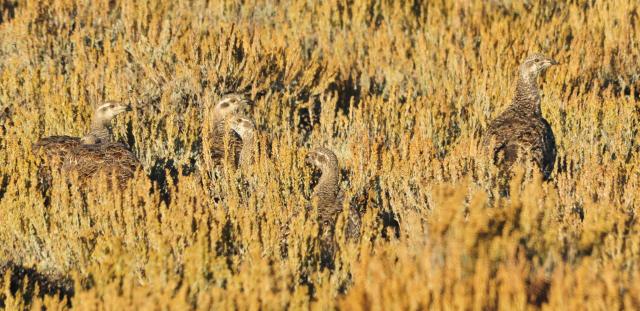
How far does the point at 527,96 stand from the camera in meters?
6.34

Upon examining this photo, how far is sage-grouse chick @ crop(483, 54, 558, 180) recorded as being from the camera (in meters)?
5.39

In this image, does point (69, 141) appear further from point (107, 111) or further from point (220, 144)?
point (220, 144)

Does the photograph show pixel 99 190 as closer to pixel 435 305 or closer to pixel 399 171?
pixel 399 171

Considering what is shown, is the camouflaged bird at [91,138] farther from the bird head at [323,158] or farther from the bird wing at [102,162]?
Result: the bird head at [323,158]

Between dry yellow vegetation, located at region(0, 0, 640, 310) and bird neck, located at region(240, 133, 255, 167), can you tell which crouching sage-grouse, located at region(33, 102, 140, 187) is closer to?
dry yellow vegetation, located at region(0, 0, 640, 310)

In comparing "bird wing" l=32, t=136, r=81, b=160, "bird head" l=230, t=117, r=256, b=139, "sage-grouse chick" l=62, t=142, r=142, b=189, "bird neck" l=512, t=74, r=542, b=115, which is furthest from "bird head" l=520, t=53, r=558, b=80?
"bird wing" l=32, t=136, r=81, b=160

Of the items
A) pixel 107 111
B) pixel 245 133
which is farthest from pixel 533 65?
pixel 107 111

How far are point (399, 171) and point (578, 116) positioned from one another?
1.93 metres

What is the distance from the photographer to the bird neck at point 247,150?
18.9 ft

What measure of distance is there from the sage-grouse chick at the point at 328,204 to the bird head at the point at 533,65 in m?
2.06

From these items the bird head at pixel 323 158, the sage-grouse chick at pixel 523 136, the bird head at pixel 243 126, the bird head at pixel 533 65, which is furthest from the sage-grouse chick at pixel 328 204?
the bird head at pixel 533 65

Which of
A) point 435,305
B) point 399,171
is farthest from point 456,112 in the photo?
point 435,305

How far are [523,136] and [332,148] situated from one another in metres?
1.64

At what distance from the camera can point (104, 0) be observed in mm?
8945
